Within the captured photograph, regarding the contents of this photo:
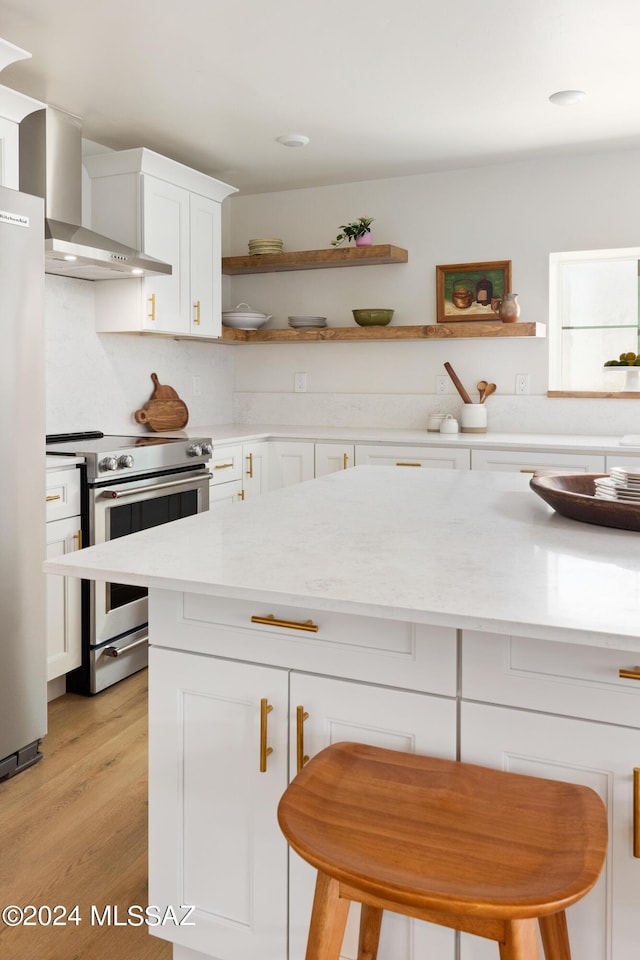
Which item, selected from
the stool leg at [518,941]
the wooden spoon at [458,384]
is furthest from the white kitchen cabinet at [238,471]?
the stool leg at [518,941]

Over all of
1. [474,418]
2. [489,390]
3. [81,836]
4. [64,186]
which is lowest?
[81,836]

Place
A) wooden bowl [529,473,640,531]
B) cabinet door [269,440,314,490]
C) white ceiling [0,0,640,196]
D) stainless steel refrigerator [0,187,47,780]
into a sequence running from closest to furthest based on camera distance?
wooden bowl [529,473,640,531] → stainless steel refrigerator [0,187,47,780] → white ceiling [0,0,640,196] → cabinet door [269,440,314,490]

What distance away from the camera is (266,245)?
15.1 feet

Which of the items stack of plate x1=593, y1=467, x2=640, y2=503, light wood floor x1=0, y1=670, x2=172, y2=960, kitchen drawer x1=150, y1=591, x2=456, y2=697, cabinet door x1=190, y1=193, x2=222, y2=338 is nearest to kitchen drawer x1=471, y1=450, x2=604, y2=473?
cabinet door x1=190, y1=193, x2=222, y2=338

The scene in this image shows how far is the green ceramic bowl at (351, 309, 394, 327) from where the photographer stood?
173 inches

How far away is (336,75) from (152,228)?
1193 mm

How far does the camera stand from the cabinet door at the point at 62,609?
2838 millimetres

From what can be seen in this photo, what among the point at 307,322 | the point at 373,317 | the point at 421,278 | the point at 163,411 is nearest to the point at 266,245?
the point at 307,322

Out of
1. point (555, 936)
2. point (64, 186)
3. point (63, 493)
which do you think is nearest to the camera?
point (555, 936)

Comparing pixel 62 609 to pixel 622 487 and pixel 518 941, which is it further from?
pixel 518 941

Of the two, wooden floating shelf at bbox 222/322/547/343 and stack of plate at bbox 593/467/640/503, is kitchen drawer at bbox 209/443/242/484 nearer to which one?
wooden floating shelf at bbox 222/322/547/343

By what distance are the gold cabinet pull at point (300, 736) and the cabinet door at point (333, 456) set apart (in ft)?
9.01

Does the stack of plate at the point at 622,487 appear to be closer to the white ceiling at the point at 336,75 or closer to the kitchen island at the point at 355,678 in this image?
the kitchen island at the point at 355,678

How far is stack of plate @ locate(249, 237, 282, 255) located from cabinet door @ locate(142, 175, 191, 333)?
675 mm
